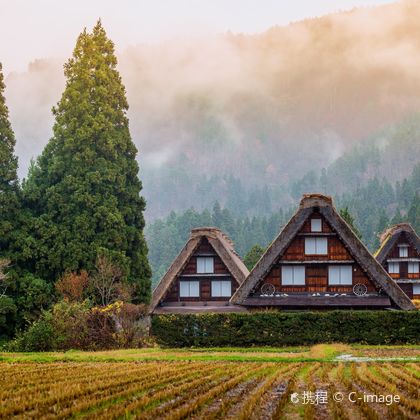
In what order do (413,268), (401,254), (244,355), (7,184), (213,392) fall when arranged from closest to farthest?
(213,392)
(244,355)
(7,184)
(401,254)
(413,268)

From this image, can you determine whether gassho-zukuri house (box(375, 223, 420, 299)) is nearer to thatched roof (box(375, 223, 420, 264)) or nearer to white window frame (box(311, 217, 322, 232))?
thatched roof (box(375, 223, 420, 264))

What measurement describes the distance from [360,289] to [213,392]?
23.4 metres

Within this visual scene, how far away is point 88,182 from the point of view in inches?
1746

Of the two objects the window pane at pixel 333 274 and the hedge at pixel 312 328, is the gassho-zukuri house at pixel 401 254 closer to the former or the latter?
the window pane at pixel 333 274

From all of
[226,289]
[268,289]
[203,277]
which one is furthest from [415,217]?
[268,289]

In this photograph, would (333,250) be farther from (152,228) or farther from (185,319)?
(152,228)

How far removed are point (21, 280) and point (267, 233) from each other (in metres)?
118

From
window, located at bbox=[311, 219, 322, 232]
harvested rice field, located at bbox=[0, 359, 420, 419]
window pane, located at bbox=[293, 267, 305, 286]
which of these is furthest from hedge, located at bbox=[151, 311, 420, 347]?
harvested rice field, located at bbox=[0, 359, 420, 419]

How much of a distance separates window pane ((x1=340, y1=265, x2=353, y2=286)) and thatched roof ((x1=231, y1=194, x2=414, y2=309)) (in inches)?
35.8

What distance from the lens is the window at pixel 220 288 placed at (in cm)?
4506

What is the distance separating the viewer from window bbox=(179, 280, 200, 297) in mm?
45000

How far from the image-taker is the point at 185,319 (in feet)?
110

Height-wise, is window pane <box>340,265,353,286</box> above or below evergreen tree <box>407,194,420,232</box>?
below

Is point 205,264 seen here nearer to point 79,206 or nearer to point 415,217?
point 79,206
